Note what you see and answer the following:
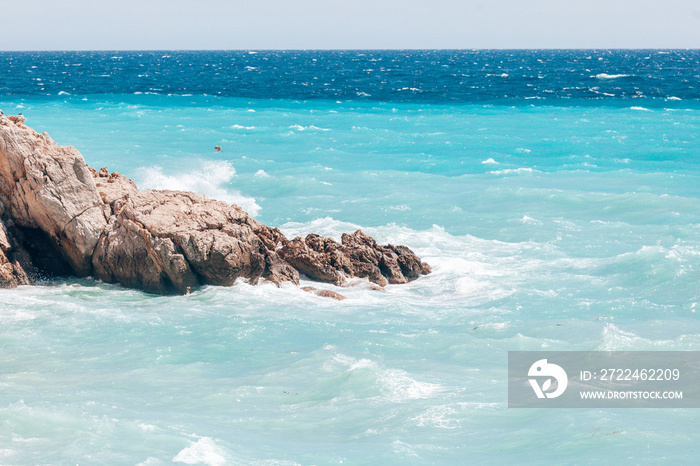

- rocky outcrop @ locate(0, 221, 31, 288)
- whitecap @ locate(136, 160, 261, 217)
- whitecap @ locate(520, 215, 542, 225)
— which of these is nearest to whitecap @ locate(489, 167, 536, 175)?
whitecap @ locate(520, 215, 542, 225)

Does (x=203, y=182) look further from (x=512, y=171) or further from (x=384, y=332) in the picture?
(x=384, y=332)

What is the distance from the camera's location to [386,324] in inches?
588

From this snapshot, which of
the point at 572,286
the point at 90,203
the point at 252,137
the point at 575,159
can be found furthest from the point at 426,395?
the point at 252,137

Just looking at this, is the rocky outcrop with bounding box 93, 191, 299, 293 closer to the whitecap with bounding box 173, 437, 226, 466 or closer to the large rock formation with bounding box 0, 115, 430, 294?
the large rock formation with bounding box 0, 115, 430, 294

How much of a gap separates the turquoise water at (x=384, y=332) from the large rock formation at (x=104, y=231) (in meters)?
0.58

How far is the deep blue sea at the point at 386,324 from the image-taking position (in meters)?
9.80

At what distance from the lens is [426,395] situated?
11.4 m

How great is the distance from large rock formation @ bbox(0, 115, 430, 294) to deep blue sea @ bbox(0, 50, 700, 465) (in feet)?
2.12

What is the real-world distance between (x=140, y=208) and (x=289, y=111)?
136ft

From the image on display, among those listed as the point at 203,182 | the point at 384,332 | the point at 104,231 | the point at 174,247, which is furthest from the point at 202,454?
the point at 203,182

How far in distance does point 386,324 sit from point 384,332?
553mm

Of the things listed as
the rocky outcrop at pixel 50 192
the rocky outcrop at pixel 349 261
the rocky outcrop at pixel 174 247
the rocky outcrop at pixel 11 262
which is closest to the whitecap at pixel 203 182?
the rocky outcrop at pixel 349 261

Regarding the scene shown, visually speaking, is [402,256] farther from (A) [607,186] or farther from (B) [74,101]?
(B) [74,101]

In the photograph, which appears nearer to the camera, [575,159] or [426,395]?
[426,395]
